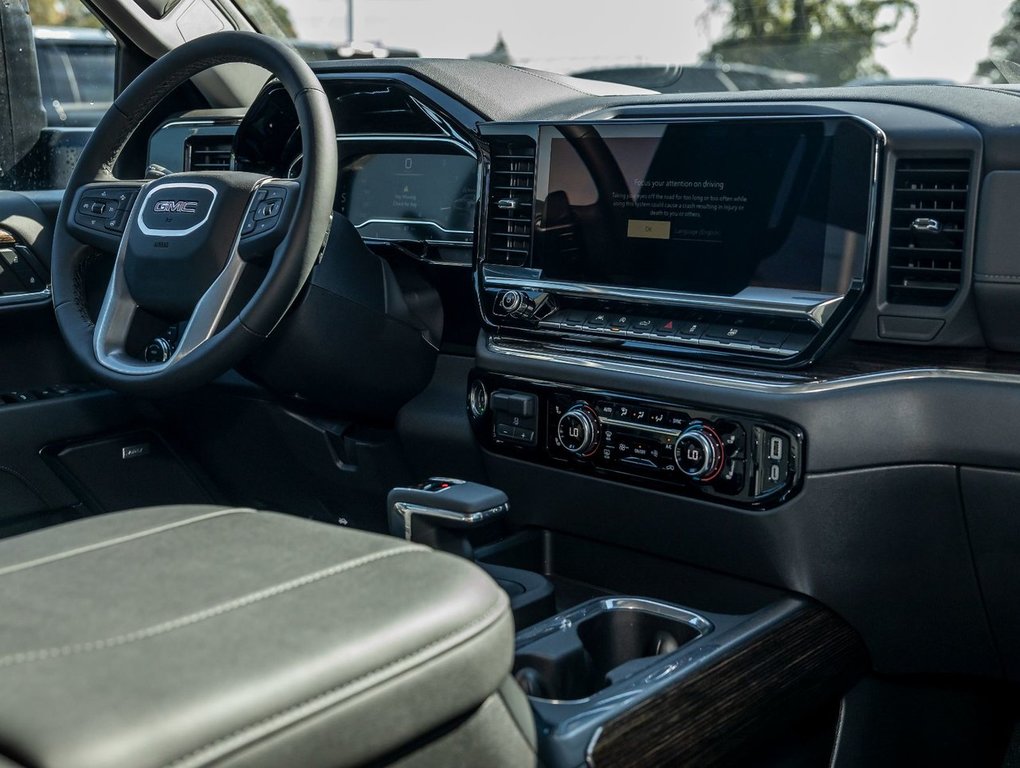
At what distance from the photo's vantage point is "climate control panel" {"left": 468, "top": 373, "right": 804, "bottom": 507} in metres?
1.68

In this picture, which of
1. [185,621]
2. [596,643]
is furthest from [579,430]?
[185,621]

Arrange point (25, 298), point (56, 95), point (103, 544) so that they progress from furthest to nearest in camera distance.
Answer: point (56, 95)
point (25, 298)
point (103, 544)

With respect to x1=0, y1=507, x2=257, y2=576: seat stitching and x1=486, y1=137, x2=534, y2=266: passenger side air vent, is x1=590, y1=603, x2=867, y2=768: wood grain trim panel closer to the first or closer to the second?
x1=0, y1=507, x2=257, y2=576: seat stitching

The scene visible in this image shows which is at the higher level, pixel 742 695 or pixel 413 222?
pixel 413 222

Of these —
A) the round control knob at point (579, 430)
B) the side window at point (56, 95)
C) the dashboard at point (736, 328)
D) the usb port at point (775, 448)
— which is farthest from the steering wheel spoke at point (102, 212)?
the usb port at point (775, 448)

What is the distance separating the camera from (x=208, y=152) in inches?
98.0

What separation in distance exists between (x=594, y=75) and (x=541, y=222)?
2.08ft

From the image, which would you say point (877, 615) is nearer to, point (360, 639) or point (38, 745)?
point (360, 639)

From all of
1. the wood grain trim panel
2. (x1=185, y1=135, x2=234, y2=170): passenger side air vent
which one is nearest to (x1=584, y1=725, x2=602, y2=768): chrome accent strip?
the wood grain trim panel

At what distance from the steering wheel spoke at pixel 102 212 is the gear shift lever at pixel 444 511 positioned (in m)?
0.72

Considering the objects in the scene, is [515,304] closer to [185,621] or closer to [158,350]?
[158,350]

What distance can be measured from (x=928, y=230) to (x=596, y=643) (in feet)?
2.45

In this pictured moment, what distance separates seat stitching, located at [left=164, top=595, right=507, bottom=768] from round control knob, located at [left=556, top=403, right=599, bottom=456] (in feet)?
2.69

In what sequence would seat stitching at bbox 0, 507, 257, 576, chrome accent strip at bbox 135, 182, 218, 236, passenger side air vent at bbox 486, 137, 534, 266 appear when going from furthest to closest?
1. passenger side air vent at bbox 486, 137, 534, 266
2. chrome accent strip at bbox 135, 182, 218, 236
3. seat stitching at bbox 0, 507, 257, 576
